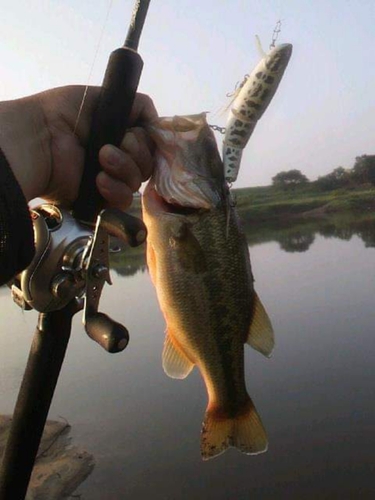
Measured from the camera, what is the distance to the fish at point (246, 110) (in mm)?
2121

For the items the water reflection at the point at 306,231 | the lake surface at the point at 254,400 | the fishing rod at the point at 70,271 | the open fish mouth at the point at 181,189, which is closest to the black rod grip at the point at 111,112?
the fishing rod at the point at 70,271

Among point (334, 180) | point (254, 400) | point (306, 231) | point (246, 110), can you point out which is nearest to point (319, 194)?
point (334, 180)

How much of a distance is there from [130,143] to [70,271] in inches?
20.3

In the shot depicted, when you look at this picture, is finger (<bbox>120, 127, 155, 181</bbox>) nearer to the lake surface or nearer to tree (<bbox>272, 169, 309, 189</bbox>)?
the lake surface

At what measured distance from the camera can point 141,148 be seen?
6.50ft

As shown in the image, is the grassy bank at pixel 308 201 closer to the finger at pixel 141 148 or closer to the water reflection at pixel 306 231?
the water reflection at pixel 306 231

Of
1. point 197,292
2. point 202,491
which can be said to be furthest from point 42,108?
point 202,491

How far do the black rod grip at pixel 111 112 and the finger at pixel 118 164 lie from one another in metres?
0.03

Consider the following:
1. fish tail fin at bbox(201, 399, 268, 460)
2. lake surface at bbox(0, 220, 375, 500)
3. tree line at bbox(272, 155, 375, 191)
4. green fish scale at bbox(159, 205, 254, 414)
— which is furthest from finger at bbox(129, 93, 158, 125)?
tree line at bbox(272, 155, 375, 191)

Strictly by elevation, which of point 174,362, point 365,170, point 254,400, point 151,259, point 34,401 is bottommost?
point 254,400

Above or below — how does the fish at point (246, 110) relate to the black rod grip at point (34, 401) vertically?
above

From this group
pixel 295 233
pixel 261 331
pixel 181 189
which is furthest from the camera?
pixel 295 233

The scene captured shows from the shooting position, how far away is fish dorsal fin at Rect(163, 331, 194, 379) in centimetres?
210

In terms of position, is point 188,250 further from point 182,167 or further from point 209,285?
point 182,167
